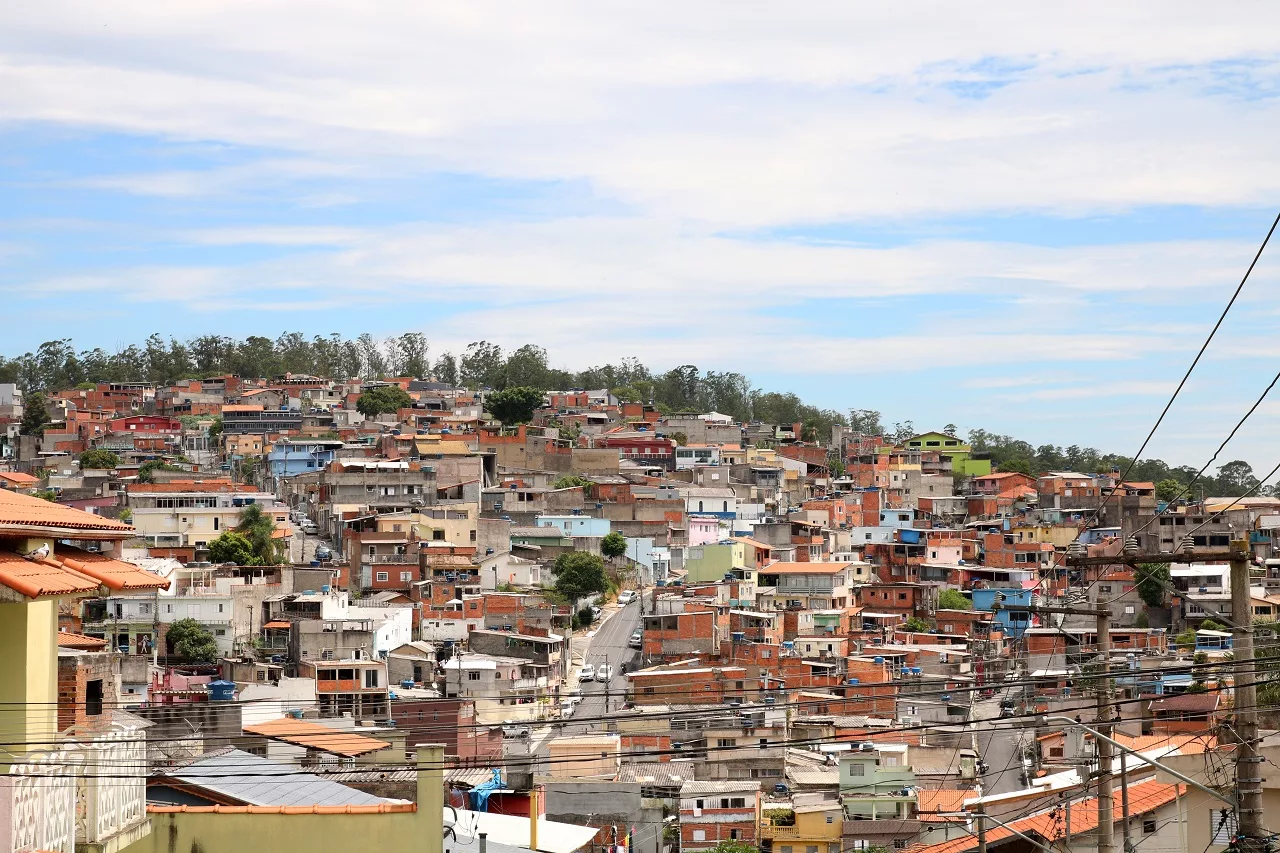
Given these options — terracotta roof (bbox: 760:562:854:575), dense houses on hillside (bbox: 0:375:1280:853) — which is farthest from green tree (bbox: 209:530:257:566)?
terracotta roof (bbox: 760:562:854:575)

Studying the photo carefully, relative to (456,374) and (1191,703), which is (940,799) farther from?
(456,374)

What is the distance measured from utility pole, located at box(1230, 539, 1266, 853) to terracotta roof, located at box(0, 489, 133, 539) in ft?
16.5

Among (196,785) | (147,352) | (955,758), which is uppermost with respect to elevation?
(147,352)

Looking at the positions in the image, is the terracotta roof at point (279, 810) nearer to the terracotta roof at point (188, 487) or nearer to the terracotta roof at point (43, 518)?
the terracotta roof at point (43, 518)

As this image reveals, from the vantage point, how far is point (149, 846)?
20.5 ft

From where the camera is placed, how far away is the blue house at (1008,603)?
40.6 m

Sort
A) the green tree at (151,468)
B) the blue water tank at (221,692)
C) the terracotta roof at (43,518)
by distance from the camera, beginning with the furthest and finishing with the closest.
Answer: the green tree at (151,468), the blue water tank at (221,692), the terracotta roof at (43,518)

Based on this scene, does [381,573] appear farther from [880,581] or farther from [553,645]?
[880,581]

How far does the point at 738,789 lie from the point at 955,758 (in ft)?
15.0

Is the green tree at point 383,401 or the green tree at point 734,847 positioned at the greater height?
the green tree at point 383,401

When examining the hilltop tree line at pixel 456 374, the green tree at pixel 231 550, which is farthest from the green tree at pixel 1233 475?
the green tree at pixel 231 550

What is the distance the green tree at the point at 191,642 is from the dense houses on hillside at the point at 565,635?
0.09 metres

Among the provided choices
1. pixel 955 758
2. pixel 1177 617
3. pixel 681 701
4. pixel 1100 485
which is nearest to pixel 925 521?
pixel 1100 485

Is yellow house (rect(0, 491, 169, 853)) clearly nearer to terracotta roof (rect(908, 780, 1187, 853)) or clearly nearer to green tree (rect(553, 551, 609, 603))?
terracotta roof (rect(908, 780, 1187, 853))
